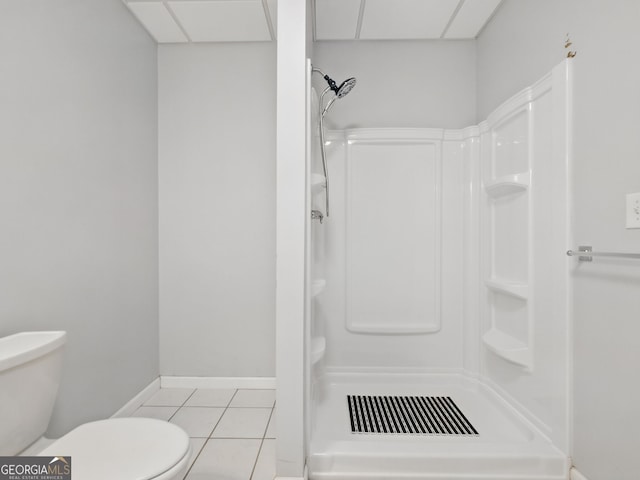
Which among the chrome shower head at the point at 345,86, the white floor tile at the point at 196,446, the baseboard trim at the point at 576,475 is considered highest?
the chrome shower head at the point at 345,86

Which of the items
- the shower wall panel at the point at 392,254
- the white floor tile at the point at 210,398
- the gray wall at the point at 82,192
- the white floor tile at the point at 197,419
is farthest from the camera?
the shower wall panel at the point at 392,254

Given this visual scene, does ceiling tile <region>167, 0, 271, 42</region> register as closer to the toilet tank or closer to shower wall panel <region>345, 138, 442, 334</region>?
shower wall panel <region>345, 138, 442, 334</region>

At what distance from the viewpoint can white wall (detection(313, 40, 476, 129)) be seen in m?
2.26

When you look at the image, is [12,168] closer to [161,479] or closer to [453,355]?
[161,479]

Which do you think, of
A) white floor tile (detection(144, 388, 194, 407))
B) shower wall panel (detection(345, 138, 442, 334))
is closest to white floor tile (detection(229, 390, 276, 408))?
white floor tile (detection(144, 388, 194, 407))

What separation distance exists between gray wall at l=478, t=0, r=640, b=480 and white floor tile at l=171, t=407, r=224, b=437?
67.8 inches

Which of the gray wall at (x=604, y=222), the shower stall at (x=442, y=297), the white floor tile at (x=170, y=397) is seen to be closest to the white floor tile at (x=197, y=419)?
the white floor tile at (x=170, y=397)

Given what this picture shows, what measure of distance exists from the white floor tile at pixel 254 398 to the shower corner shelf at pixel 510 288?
4.93 feet

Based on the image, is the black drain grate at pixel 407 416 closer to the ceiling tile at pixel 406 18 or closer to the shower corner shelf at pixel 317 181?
the shower corner shelf at pixel 317 181

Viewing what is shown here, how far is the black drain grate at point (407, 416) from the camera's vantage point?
165 cm

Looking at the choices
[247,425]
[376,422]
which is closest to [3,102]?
[247,425]

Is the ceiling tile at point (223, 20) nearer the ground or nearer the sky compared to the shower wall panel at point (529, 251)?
nearer the sky

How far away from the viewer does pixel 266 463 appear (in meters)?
1.49

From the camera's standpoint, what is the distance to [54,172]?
56.2 inches
